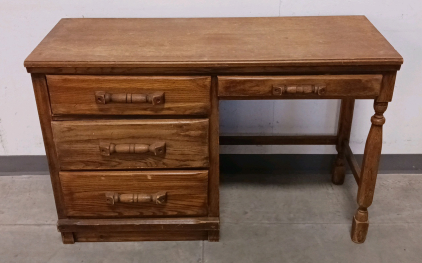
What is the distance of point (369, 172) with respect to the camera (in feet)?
5.04

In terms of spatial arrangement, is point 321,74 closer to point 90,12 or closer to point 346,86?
point 346,86

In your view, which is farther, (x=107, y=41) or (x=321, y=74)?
(x=107, y=41)

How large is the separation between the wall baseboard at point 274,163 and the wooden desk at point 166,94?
1.51ft

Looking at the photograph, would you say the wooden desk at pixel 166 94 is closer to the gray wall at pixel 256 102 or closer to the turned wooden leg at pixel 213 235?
the turned wooden leg at pixel 213 235

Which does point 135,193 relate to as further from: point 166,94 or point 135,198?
point 166,94

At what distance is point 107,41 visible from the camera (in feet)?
4.82

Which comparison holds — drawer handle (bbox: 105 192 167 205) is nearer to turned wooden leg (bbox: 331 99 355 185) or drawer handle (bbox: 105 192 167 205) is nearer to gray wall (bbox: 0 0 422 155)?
gray wall (bbox: 0 0 422 155)

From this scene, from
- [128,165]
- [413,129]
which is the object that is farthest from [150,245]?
[413,129]

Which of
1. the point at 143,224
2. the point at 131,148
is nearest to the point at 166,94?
the point at 131,148

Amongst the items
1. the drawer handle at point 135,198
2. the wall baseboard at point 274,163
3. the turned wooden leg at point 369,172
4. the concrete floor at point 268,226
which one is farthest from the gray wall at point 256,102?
the drawer handle at point 135,198

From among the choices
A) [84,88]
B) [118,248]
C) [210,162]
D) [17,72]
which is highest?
[84,88]

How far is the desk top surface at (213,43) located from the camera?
133 cm

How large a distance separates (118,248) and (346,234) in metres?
0.86

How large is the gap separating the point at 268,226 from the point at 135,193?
55 cm
